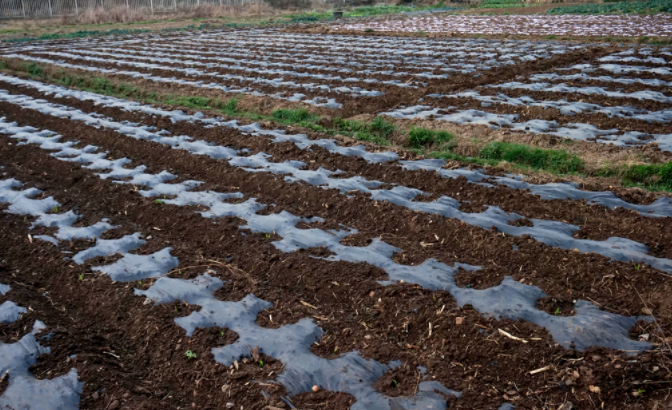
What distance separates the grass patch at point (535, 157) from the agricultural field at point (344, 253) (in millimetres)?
24

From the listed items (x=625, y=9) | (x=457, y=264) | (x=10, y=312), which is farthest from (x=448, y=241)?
(x=625, y=9)

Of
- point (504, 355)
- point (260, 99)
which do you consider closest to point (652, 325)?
point (504, 355)

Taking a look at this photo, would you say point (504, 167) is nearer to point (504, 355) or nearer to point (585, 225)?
point (585, 225)

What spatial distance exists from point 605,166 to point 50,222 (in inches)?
227

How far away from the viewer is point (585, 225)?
4078mm

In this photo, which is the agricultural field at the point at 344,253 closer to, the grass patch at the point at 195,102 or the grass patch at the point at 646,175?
the grass patch at the point at 646,175

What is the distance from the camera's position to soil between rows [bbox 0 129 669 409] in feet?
8.04

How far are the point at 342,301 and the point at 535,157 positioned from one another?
382 centimetres

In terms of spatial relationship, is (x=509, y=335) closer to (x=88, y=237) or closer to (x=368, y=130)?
(x=88, y=237)

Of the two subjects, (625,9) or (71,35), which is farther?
(625,9)

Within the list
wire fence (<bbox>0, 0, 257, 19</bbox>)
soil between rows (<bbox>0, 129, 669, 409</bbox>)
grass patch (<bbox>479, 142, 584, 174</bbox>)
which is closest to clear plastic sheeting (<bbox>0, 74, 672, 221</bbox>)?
grass patch (<bbox>479, 142, 584, 174</bbox>)

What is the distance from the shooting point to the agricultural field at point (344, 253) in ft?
8.37

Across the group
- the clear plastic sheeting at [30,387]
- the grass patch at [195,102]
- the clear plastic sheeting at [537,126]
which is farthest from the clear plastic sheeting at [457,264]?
the grass patch at [195,102]

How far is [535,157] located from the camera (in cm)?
593
